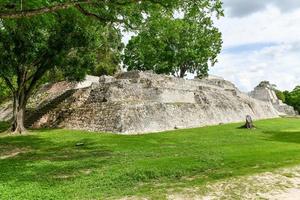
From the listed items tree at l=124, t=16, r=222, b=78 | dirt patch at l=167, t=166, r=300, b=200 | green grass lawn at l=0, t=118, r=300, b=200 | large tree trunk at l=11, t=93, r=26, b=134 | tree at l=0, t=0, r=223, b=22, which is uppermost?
tree at l=124, t=16, r=222, b=78

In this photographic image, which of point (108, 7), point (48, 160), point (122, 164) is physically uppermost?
point (108, 7)

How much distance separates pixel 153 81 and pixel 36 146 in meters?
17.2

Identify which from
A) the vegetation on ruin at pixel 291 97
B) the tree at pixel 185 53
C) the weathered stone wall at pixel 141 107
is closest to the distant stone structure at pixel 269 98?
the tree at pixel 185 53

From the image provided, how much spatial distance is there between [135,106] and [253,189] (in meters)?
20.1

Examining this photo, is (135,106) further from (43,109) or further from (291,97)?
(291,97)

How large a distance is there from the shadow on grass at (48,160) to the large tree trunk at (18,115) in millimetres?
5421

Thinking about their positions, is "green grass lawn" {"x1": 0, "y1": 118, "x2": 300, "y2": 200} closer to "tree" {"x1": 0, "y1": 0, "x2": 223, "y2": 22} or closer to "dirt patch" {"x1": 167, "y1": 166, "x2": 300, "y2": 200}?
"dirt patch" {"x1": 167, "y1": 166, "x2": 300, "y2": 200}

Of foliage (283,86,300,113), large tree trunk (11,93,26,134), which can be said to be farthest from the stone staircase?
foliage (283,86,300,113)

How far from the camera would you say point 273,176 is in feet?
45.9

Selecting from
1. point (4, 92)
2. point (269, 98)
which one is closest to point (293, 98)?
point (269, 98)

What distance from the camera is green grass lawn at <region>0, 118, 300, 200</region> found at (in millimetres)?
12461

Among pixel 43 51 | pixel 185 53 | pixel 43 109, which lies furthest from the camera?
pixel 185 53

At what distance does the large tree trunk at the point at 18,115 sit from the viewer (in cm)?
3142

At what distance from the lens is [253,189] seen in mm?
12297
